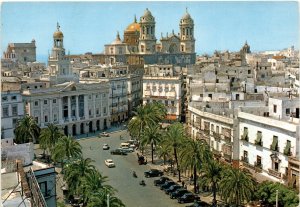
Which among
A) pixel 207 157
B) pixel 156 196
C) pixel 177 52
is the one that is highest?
pixel 177 52

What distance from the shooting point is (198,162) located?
105 feet

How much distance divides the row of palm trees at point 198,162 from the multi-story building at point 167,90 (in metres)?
16.6

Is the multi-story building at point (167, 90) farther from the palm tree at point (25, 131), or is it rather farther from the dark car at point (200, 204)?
the dark car at point (200, 204)

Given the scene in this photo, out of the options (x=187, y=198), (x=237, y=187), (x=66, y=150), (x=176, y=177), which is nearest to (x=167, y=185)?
(x=187, y=198)

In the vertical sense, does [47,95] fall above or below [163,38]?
below

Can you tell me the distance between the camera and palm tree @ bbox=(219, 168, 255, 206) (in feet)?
87.6

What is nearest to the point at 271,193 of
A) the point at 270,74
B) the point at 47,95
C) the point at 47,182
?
the point at 47,182

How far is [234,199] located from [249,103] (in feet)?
44.4

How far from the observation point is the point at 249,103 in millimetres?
39031

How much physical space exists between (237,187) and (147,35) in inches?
2149

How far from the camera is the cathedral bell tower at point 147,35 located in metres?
78.4

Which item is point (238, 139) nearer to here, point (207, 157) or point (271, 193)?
point (207, 157)

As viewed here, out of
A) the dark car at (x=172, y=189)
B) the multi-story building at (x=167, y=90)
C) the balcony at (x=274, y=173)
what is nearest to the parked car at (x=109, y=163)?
the dark car at (x=172, y=189)

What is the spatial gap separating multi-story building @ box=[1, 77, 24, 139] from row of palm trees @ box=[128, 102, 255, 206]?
11.6 m
